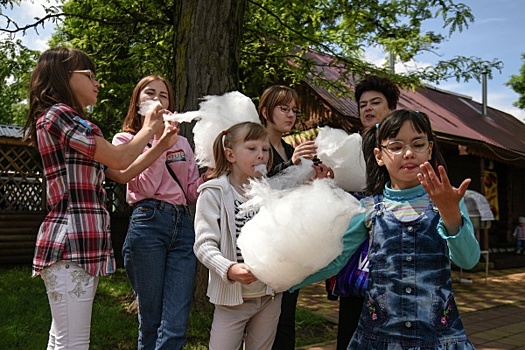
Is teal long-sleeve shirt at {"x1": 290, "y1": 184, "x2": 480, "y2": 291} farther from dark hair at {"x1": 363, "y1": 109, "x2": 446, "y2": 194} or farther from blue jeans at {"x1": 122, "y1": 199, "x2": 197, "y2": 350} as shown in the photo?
blue jeans at {"x1": 122, "y1": 199, "x2": 197, "y2": 350}

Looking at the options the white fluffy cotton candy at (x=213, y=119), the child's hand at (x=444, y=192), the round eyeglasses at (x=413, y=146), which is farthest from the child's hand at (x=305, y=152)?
the child's hand at (x=444, y=192)

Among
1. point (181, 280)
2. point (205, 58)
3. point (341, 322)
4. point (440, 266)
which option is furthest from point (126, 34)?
point (440, 266)

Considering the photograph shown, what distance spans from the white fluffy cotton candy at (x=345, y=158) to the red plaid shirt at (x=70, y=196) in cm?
112

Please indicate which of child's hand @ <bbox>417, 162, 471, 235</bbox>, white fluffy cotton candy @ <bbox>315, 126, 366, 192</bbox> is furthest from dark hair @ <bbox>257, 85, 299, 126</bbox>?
child's hand @ <bbox>417, 162, 471, 235</bbox>

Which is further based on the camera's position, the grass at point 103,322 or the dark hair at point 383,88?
the grass at point 103,322

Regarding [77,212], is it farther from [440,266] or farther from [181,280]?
[440,266]

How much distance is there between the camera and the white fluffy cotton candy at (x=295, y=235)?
182 cm

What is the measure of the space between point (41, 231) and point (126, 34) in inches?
193

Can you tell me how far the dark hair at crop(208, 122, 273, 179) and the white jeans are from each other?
78cm

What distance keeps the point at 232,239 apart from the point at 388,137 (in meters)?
0.83

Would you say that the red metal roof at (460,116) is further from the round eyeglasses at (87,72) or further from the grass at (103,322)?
the round eyeglasses at (87,72)

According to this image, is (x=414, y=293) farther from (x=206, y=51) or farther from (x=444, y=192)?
(x=206, y=51)

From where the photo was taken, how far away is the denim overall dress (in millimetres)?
1912

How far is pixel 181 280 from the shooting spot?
272 centimetres
